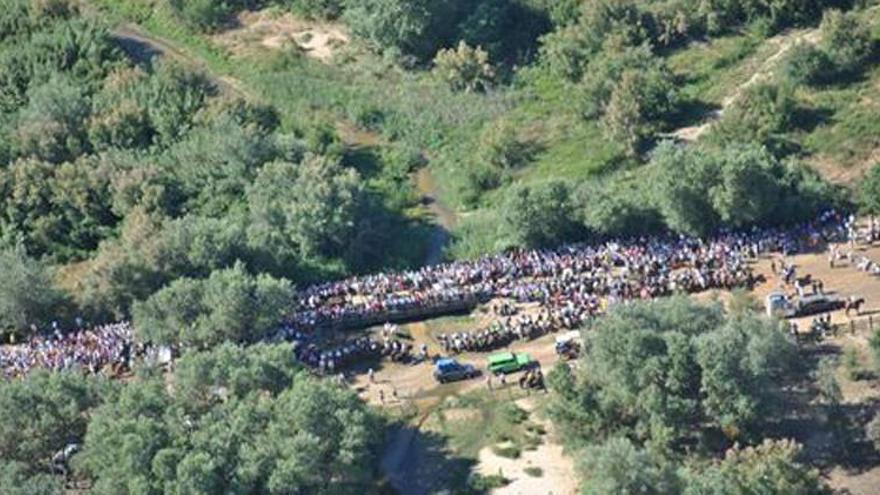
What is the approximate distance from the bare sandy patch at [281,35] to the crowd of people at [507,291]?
25.7 meters

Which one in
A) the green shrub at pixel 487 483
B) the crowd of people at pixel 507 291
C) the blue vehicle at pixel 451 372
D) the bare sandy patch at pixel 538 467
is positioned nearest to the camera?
the bare sandy patch at pixel 538 467

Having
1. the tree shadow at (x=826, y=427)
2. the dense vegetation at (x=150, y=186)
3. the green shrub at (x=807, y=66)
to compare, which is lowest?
the dense vegetation at (x=150, y=186)

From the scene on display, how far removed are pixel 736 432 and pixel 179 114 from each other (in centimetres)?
4356

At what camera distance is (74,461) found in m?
71.3

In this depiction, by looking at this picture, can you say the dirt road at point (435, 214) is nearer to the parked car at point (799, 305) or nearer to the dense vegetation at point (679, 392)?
the dense vegetation at point (679, 392)

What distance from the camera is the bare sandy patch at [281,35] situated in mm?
108562

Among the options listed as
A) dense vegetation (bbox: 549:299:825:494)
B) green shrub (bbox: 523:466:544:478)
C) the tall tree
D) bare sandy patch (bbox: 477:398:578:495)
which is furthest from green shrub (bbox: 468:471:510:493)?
the tall tree

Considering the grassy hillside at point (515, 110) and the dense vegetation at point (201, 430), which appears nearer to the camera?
the dense vegetation at point (201, 430)

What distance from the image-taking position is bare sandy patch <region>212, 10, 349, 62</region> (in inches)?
4274

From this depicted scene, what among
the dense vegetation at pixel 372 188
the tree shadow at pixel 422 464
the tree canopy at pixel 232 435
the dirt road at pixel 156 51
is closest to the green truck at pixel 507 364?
the tree shadow at pixel 422 464

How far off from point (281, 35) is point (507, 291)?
110 feet

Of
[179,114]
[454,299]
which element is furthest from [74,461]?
[179,114]

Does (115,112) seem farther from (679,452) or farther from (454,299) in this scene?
(679,452)

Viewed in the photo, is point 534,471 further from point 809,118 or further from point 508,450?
point 809,118
